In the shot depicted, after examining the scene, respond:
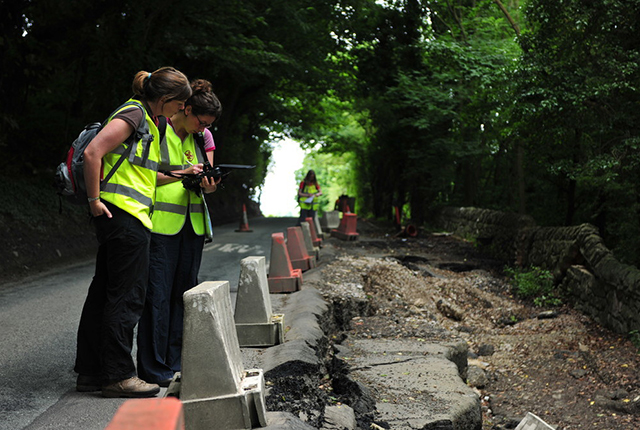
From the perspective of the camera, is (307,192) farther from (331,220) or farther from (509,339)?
(509,339)

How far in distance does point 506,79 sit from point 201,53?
28.5 ft

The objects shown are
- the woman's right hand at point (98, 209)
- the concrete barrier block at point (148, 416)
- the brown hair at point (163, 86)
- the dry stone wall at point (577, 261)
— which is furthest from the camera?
the dry stone wall at point (577, 261)

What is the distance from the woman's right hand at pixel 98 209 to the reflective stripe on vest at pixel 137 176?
72 millimetres

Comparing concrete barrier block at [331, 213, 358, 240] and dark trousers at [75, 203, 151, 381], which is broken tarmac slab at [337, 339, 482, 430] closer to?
dark trousers at [75, 203, 151, 381]

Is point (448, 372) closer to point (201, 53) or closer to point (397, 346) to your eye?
point (397, 346)

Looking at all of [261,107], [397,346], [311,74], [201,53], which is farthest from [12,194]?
[261,107]

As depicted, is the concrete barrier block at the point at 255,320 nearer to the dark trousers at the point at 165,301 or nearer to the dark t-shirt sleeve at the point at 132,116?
the dark trousers at the point at 165,301

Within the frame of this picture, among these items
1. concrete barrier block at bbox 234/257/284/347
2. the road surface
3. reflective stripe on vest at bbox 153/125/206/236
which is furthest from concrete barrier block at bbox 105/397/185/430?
concrete barrier block at bbox 234/257/284/347

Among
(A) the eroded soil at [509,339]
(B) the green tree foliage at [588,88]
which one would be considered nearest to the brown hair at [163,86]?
(A) the eroded soil at [509,339]

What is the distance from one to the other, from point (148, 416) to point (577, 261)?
10.3 m

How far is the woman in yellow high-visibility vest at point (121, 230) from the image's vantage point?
3.64 metres

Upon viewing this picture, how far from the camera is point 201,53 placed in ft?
54.3

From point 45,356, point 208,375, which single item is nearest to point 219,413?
point 208,375

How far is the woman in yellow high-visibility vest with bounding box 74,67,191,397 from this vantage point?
3.64 metres
